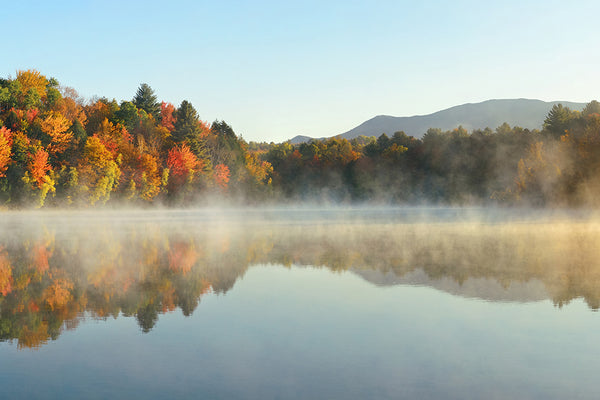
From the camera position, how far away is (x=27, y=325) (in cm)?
841

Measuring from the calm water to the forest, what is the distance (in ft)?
147

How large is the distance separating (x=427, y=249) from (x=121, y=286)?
1111cm

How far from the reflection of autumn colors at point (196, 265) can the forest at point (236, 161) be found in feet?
119

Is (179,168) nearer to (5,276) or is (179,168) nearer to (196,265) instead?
(196,265)

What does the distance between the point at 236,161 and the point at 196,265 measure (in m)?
75.1

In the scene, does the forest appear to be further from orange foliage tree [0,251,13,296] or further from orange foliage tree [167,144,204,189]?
orange foliage tree [0,251,13,296]

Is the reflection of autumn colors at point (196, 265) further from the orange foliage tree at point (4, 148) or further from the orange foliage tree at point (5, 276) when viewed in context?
the orange foliage tree at point (4, 148)

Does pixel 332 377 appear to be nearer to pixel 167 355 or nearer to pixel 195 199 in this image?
pixel 167 355

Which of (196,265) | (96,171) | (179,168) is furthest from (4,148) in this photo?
(196,265)

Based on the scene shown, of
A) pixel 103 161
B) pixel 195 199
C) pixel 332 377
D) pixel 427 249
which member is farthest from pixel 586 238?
pixel 195 199

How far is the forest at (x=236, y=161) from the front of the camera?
5862 cm

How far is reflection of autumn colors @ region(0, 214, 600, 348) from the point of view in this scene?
976 centimetres

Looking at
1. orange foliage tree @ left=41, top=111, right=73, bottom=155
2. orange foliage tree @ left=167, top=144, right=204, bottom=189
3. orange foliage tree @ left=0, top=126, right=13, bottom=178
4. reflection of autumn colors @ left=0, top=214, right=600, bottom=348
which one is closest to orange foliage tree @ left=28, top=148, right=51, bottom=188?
orange foliage tree @ left=0, top=126, right=13, bottom=178

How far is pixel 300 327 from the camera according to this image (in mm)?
8461
